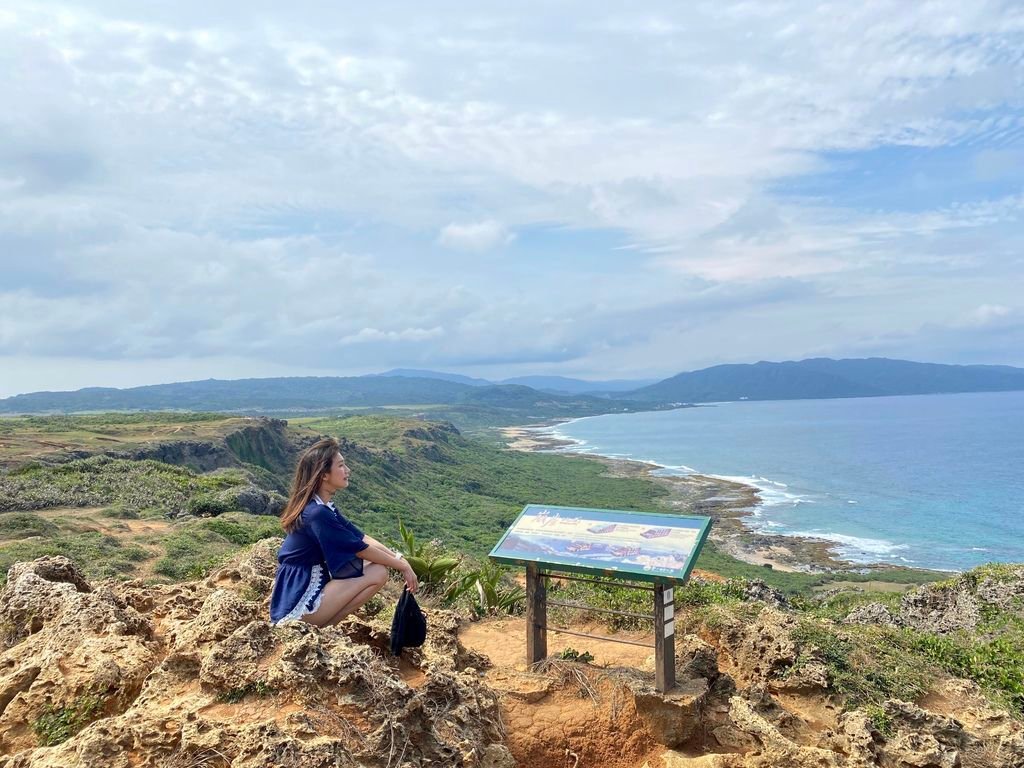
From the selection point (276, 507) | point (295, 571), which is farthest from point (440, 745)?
point (276, 507)

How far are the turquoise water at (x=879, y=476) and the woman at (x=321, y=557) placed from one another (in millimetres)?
39268

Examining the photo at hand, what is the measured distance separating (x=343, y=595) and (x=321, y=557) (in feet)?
1.06

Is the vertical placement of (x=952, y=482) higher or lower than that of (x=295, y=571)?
lower

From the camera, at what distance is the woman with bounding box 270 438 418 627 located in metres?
4.80

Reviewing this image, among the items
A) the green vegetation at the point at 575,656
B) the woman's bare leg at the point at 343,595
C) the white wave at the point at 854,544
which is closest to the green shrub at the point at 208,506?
the green vegetation at the point at 575,656

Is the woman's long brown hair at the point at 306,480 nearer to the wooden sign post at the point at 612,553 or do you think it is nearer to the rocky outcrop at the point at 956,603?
the wooden sign post at the point at 612,553

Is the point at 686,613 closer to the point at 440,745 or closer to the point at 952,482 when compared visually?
the point at 440,745

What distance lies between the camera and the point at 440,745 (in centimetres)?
387

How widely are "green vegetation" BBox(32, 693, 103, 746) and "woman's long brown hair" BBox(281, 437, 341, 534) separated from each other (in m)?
1.52

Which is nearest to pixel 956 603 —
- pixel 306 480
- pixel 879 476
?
pixel 306 480

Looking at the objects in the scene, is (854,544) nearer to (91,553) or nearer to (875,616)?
(875,616)

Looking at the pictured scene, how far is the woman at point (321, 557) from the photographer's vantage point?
480 cm

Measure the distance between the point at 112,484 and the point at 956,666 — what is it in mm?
22434

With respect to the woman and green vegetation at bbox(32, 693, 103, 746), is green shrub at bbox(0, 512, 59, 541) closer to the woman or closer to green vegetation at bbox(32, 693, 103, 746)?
the woman
